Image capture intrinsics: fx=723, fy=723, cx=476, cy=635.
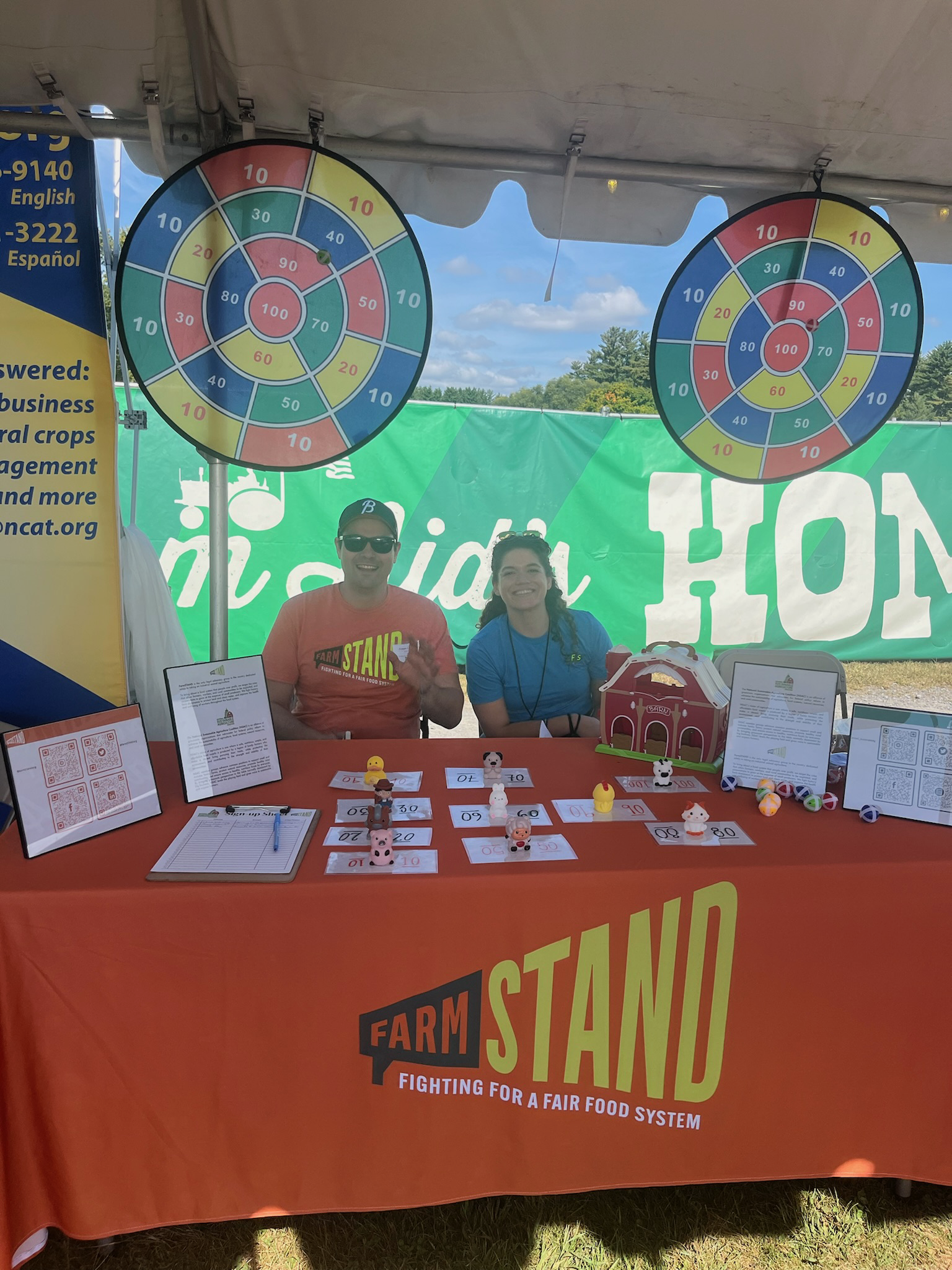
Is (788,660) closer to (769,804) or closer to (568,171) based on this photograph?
(769,804)

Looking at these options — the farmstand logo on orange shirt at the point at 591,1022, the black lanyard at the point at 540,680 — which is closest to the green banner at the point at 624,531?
the black lanyard at the point at 540,680

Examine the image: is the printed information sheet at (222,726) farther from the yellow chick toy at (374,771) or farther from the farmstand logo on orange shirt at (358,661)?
the farmstand logo on orange shirt at (358,661)

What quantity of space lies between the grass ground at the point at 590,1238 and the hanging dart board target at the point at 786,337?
2.24m

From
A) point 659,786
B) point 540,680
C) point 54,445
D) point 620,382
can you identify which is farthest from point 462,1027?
point 620,382

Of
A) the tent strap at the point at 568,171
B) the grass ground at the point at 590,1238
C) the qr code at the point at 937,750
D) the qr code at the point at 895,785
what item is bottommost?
the grass ground at the point at 590,1238

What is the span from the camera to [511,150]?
2.35 metres

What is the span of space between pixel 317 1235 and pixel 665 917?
1005 mm

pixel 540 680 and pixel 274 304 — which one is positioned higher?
pixel 274 304

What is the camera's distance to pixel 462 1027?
141 cm

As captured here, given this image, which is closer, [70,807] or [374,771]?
[70,807]

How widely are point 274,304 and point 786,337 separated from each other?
183 centimetres

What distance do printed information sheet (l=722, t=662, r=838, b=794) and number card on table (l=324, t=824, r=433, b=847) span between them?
32.2 inches

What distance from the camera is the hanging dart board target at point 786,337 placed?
8.46 feet

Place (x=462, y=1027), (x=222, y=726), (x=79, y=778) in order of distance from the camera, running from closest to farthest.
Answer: (x=462, y=1027) → (x=79, y=778) → (x=222, y=726)
